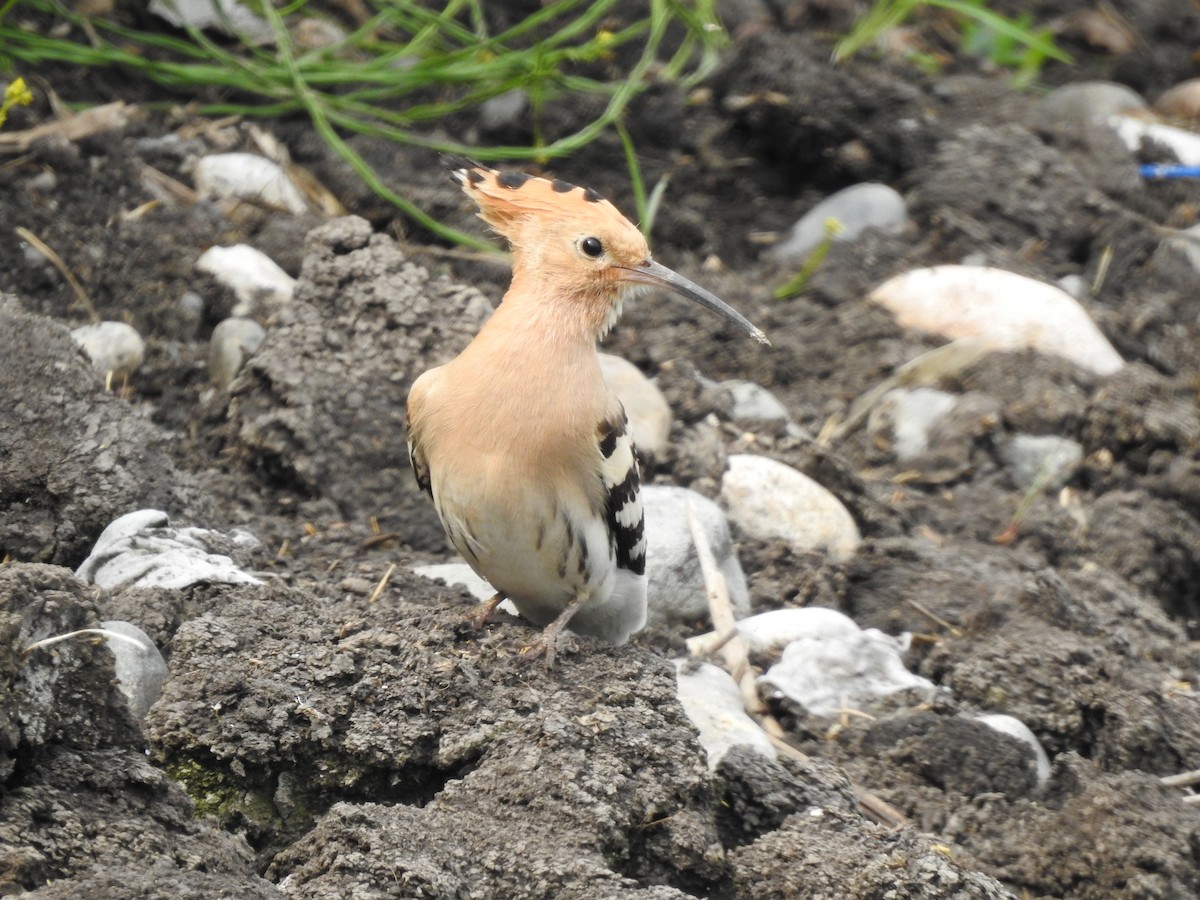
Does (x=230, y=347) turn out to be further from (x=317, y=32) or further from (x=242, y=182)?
(x=317, y=32)

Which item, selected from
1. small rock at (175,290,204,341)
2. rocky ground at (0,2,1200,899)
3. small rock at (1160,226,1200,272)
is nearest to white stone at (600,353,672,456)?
rocky ground at (0,2,1200,899)

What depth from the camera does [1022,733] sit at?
162 inches

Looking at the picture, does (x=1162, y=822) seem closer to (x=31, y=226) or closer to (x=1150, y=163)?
(x=31, y=226)

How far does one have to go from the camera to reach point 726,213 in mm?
7145

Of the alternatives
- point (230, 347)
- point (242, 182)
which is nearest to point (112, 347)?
point (230, 347)

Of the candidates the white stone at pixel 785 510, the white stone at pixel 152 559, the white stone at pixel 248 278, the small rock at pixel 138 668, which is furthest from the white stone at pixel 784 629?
the white stone at pixel 248 278

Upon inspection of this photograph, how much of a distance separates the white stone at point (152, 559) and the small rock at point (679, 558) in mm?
1245

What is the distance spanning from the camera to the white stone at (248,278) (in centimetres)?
522

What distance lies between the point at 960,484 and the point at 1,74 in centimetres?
374

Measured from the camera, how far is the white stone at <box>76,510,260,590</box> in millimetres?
3617

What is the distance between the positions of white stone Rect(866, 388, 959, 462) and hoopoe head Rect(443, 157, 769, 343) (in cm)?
227

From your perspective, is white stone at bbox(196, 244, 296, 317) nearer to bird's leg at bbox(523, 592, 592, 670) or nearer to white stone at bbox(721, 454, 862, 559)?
white stone at bbox(721, 454, 862, 559)

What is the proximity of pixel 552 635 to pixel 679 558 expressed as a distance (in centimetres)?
95

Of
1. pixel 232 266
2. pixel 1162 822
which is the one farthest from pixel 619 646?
pixel 232 266
